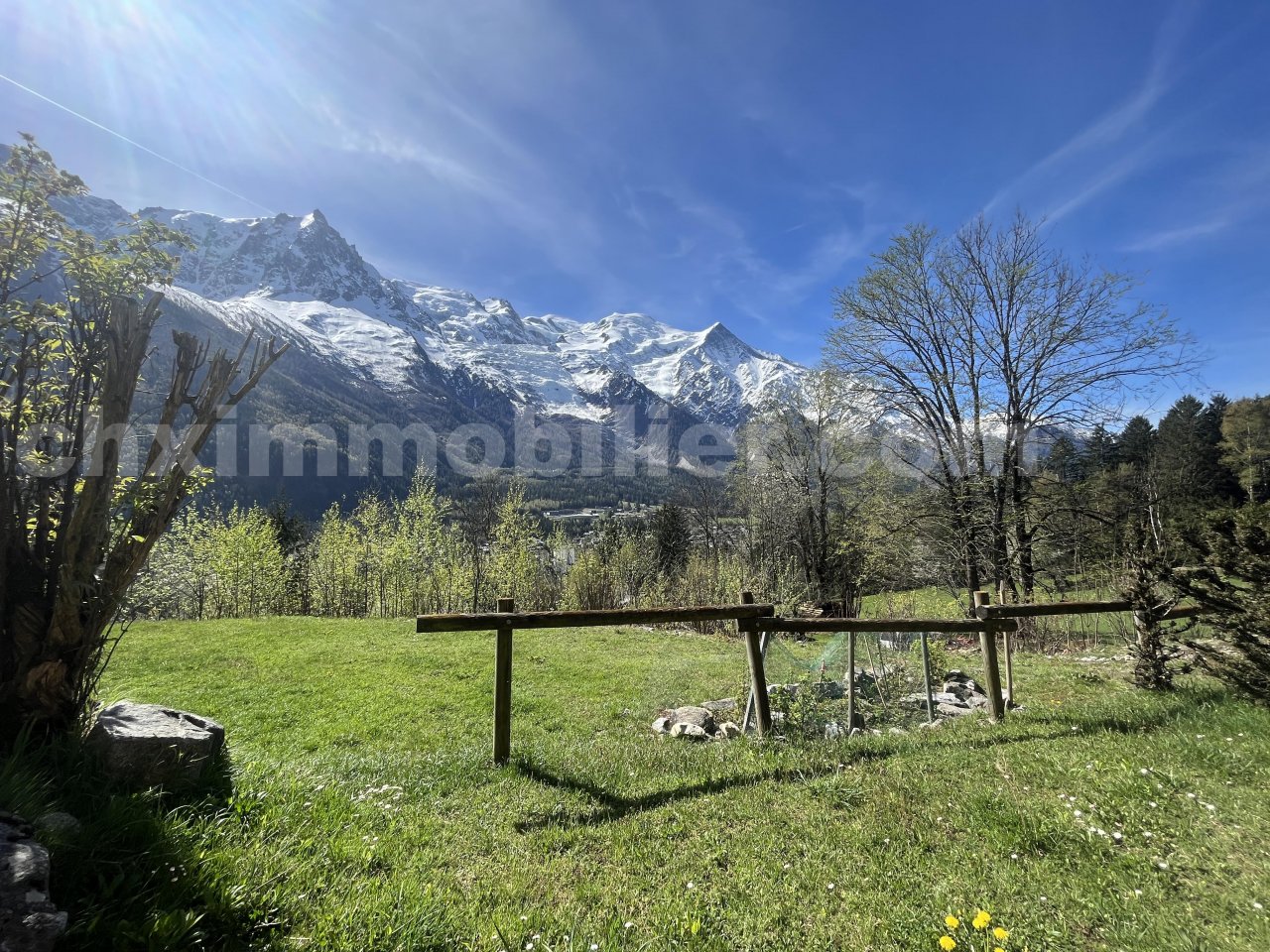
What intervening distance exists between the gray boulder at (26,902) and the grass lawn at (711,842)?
0.25m

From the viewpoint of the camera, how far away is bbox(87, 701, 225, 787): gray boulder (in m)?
3.22

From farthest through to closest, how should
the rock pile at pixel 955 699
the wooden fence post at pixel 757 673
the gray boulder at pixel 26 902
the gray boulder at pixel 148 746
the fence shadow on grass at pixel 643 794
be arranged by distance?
the rock pile at pixel 955 699 → the wooden fence post at pixel 757 673 → the fence shadow on grass at pixel 643 794 → the gray boulder at pixel 148 746 → the gray boulder at pixel 26 902

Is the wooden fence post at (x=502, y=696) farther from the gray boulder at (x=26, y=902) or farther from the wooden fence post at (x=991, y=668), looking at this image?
the wooden fence post at (x=991, y=668)

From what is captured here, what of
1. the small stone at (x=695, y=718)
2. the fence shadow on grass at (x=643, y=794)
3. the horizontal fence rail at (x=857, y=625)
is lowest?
the small stone at (x=695, y=718)

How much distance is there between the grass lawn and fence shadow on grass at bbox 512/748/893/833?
0.03 meters

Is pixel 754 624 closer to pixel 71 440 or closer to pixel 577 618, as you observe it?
pixel 577 618

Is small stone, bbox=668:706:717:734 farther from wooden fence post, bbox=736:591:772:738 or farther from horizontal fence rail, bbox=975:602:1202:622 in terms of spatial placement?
horizontal fence rail, bbox=975:602:1202:622

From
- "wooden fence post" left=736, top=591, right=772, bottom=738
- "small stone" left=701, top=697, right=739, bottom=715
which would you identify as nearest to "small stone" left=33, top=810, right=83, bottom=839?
"wooden fence post" left=736, top=591, right=772, bottom=738

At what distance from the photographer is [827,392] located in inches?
822

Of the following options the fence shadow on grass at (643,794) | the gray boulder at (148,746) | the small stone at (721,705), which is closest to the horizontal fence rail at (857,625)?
the fence shadow on grass at (643,794)

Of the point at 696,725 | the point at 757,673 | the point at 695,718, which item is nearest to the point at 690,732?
the point at 696,725

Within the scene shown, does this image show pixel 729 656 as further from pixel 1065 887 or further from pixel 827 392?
pixel 827 392

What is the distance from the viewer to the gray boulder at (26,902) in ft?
5.66

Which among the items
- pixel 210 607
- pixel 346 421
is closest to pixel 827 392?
pixel 210 607
